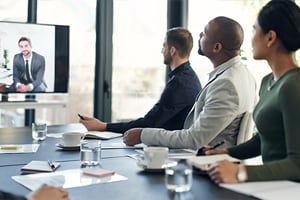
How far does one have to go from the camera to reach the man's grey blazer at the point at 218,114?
2084 millimetres

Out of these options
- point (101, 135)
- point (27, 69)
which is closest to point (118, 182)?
point (101, 135)

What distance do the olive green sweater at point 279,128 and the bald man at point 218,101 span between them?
10.2 inches

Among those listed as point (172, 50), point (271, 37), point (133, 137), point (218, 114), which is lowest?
point (133, 137)

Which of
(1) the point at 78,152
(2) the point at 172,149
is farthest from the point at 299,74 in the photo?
(1) the point at 78,152

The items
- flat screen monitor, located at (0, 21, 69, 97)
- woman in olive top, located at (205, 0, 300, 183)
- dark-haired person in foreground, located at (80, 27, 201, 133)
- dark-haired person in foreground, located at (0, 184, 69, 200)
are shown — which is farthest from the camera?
flat screen monitor, located at (0, 21, 69, 97)

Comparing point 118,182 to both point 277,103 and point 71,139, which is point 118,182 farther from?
point 71,139

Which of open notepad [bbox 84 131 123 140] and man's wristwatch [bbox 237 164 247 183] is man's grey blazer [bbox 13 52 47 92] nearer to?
open notepad [bbox 84 131 123 140]

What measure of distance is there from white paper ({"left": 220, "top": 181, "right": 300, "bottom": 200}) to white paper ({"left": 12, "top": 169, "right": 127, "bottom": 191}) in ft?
1.40

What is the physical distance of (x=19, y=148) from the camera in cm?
221

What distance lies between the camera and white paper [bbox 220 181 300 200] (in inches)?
53.5

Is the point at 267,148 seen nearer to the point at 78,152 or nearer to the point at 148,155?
the point at 148,155

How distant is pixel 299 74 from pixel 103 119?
11.4 feet

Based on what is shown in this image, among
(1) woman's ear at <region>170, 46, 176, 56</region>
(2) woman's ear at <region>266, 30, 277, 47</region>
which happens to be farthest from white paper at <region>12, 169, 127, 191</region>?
(1) woman's ear at <region>170, 46, 176, 56</region>

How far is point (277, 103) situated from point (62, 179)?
2.69 feet
